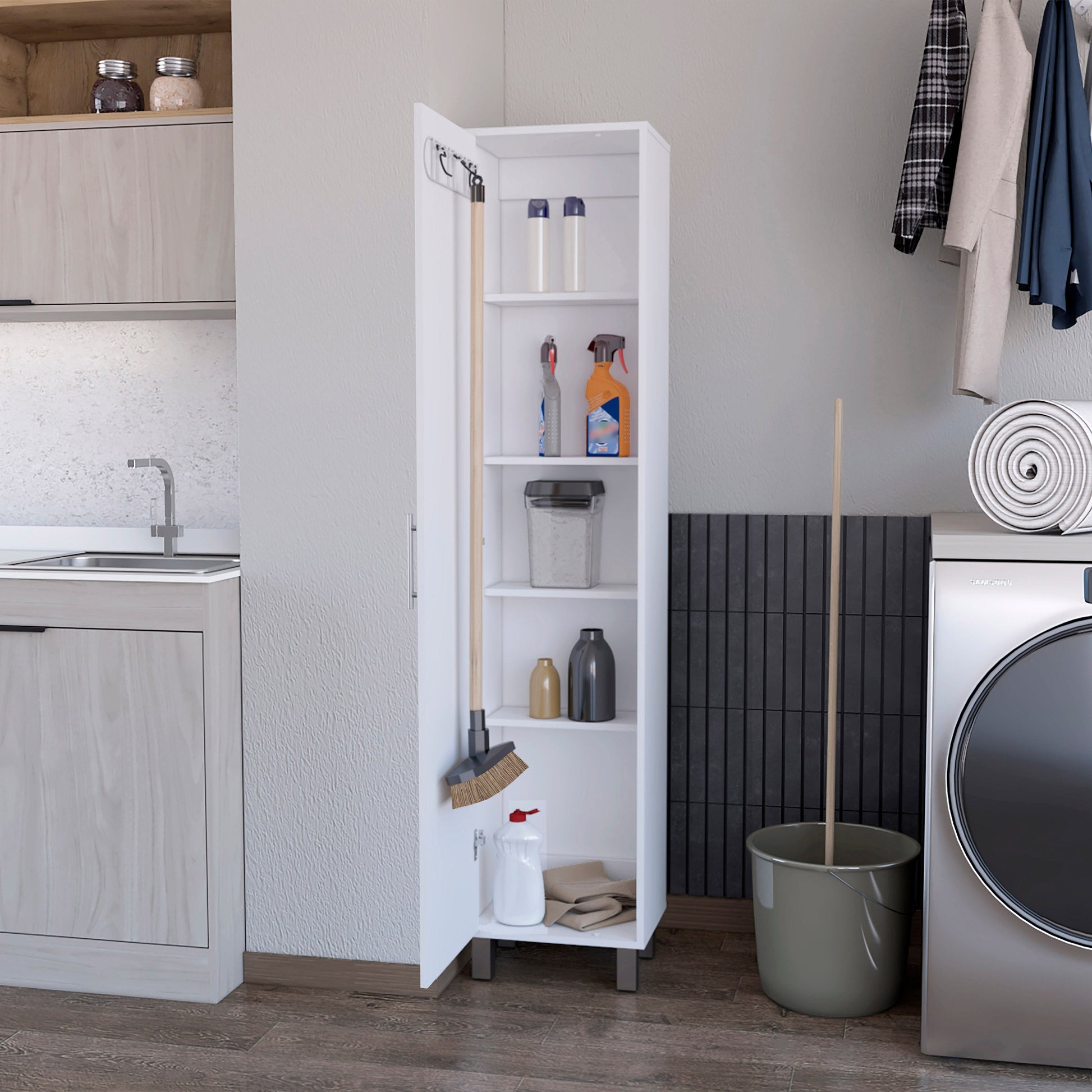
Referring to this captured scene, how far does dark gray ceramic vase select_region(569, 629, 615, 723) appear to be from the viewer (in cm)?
276

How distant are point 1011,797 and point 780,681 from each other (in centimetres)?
79

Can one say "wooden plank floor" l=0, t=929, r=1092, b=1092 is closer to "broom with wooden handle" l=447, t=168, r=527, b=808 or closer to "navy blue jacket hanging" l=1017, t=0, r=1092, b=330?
"broom with wooden handle" l=447, t=168, r=527, b=808

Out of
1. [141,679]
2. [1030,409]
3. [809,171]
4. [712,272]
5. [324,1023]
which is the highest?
[809,171]

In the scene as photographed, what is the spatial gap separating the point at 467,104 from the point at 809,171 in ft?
2.65

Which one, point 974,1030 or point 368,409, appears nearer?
point 974,1030

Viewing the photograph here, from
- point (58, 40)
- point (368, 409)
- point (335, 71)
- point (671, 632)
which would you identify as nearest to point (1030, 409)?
point (671, 632)

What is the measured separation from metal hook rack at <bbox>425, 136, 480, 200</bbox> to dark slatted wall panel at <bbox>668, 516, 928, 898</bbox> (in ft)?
3.10

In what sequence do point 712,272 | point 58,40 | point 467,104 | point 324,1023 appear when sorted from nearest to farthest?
1. point 324,1023
2. point 467,104
3. point 712,272
4. point 58,40

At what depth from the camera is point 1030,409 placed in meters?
2.25

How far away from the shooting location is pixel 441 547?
98.1 inches

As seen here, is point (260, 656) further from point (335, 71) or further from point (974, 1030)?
point (974, 1030)

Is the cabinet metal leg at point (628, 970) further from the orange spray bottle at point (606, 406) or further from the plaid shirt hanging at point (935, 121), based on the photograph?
the plaid shirt hanging at point (935, 121)

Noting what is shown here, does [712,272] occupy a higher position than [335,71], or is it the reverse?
[335,71]

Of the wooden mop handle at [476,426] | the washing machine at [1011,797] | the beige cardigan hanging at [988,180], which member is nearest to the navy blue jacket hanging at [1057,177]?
the beige cardigan hanging at [988,180]
